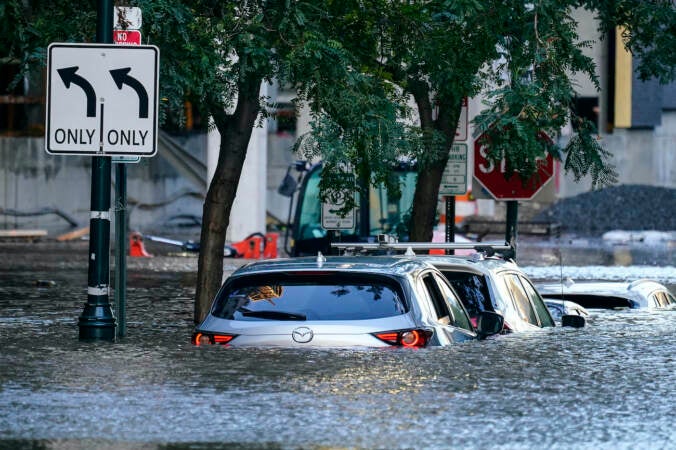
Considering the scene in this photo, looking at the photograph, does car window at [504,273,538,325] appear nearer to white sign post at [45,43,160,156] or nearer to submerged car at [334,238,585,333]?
submerged car at [334,238,585,333]

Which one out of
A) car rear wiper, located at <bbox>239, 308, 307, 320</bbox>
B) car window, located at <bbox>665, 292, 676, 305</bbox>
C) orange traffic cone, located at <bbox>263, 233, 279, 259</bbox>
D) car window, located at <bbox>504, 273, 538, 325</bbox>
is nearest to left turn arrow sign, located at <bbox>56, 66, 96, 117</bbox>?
car rear wiper, located at <bbox>239, 308, 307, 320</bbox>

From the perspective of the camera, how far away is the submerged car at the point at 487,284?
13.2 meters

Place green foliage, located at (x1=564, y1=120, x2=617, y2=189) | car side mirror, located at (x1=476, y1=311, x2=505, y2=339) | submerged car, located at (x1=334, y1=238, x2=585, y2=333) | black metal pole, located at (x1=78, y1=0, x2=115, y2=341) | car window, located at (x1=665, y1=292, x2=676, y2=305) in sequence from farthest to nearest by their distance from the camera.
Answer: car window, located at (x1=665, y1=292, x2=676, y2=305) < green foliage, located at (x1=564, y1=120, x2=617, y2=189) < submerged car, located at (x1=334, y1=238, x2=585, y2=333) < black metal pole, located at (x1=78, y1=0, x2=115, y2=341) < car side mirror, located at (x1=476, y1=311, x2=505, y2=339)

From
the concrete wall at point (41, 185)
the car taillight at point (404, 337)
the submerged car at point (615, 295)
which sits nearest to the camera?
the car taillight at point (404, 337)

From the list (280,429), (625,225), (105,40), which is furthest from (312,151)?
(625,225)

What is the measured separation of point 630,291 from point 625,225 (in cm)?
4901

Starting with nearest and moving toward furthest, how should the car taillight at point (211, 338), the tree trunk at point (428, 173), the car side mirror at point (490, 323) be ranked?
the car taillight at point (211, 338) → the car side mirror at point (490, 323) → the tree trunk at point (428, 173)

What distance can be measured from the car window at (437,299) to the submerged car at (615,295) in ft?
25.4

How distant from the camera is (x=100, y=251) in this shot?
12.5 meters

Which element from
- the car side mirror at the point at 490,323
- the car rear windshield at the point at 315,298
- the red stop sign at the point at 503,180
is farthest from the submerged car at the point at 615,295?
the car rear windshield at the point at 315,298

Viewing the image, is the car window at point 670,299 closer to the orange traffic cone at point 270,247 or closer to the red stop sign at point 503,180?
the red stop sign at point 503,180

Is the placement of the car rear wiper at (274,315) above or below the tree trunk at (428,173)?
below

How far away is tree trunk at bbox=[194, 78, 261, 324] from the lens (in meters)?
17.2

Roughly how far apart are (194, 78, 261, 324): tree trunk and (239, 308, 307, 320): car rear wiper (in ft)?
19.7
